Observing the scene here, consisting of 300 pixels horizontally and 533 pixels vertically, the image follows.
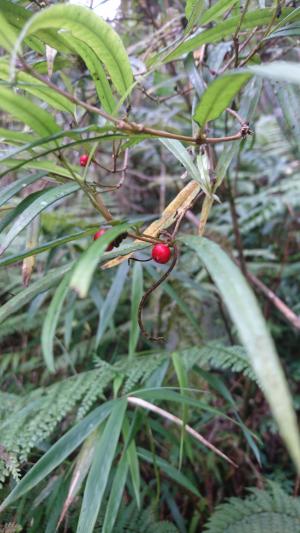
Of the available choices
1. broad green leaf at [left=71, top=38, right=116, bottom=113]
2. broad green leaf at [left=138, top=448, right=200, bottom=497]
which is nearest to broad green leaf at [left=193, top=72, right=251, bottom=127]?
broad green leaf at [left=71, top=38, right=116, bottom=113]

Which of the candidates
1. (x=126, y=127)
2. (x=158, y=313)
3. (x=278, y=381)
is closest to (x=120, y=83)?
(x=126, y=127)

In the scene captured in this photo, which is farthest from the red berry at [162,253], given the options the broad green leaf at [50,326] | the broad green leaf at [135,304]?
the broad green leaf at [135,304]

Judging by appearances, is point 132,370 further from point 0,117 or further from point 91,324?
point 0,117

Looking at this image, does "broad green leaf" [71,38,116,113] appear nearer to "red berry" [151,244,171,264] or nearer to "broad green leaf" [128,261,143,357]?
"red berry" [151,244,171,264]

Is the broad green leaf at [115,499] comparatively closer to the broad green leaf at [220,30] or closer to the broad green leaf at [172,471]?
the broad green leaf at [172,471]

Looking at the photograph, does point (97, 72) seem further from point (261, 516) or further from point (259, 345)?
point (261, 516)

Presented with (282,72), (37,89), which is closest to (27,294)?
(37,89)

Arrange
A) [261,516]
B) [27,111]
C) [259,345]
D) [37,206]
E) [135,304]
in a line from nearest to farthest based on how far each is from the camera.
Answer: [259,345] < [27,111] < [37,206] < [261,516] < [135,304]
